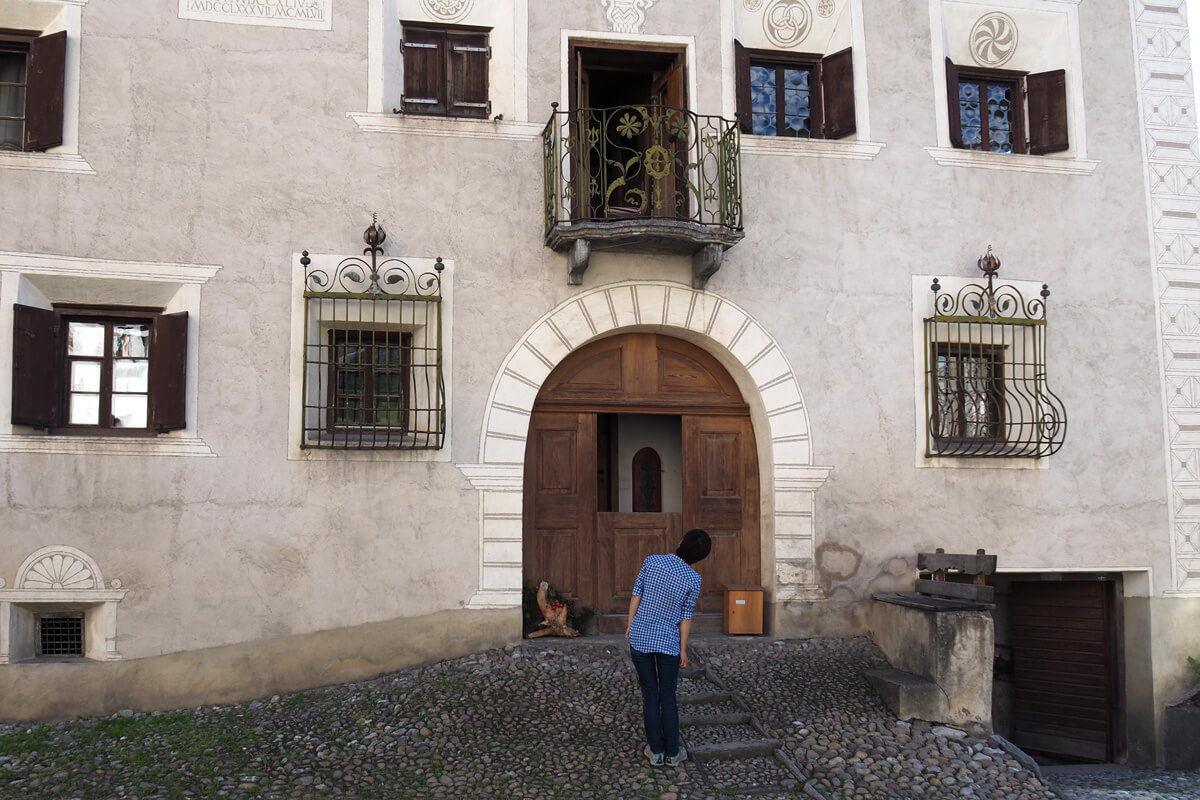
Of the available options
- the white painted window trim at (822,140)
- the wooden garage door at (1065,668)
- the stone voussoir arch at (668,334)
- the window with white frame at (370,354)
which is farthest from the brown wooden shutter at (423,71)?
the wooden garage door at (1065,668)

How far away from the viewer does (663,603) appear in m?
7.29

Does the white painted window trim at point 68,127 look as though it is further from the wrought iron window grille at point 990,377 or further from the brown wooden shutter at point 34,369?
the wrought iron window grille at point 990,377

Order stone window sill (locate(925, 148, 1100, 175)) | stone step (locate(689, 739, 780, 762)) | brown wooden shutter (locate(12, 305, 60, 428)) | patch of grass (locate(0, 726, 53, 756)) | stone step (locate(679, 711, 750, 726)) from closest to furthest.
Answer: stone step (locate(689, 739, 780, 762)) < patch of grass (locate(0, 726, 53, 756)) < stone step (locate(679, 711, 750, 726)) < brown wooden shutter (locate(12, 305, 60, 428)) < stone window sill (locate(925, 148, 1100, 175))

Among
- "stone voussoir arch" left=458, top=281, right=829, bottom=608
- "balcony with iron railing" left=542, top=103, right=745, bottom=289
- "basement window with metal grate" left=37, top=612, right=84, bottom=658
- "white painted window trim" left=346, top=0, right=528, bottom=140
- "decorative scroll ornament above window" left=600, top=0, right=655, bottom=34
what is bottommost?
"basement window with metal grate" left=37, top=612, right=84, bottom=658

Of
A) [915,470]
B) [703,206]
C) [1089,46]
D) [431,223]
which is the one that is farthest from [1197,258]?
[431,223]

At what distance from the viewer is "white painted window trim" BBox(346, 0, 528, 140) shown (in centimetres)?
967

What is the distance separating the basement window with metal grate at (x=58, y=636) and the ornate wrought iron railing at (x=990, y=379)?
7.65 m

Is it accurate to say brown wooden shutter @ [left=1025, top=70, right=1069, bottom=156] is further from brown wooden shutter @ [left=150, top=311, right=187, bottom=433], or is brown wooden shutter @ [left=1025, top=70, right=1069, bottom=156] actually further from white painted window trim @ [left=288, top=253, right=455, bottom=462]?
brown wooden shutter @ [left=150, top=311, right=187, bottom=433]

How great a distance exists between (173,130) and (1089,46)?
8732 mm

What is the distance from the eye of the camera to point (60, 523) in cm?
890

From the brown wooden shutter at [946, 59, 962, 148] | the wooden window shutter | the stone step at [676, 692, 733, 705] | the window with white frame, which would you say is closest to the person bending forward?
the stone step at [676, 692, 733, 705]

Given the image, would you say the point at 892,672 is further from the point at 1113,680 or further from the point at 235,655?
the point at 235,655

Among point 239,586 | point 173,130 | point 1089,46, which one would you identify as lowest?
point 239,586

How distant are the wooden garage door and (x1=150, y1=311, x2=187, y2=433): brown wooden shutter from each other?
871cm
